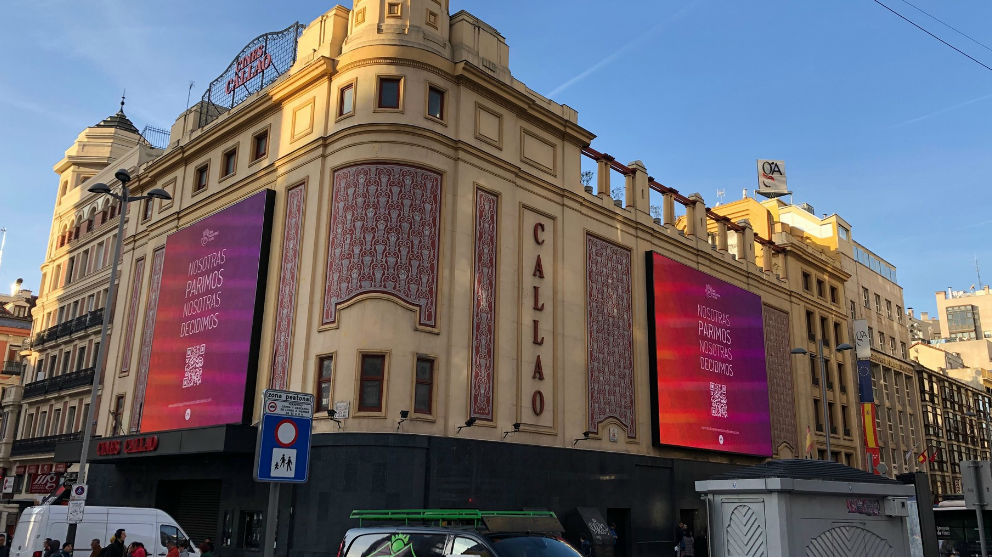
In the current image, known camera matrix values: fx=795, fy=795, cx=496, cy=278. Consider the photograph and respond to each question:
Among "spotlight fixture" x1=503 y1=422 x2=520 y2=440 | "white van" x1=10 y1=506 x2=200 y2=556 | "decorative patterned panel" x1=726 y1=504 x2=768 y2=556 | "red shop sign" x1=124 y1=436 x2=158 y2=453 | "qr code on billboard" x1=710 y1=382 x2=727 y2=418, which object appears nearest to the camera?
"decorative patterned panel" x1=726 y1=504 x2=768 y2=556

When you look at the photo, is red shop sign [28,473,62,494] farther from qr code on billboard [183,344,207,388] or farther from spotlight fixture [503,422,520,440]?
spotlight fixture [503,422,520,440]

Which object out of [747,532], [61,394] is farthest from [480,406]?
[61,394]

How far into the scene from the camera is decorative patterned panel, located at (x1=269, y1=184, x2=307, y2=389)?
94.4 feet

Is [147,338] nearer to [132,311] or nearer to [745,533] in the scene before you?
[132,311]

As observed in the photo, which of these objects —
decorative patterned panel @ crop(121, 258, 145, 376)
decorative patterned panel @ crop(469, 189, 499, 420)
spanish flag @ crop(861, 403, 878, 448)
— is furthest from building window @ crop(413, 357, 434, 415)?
spanish flag @ crop(861, 403, 878, 448)

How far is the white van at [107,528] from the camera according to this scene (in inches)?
857

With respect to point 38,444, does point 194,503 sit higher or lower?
lower

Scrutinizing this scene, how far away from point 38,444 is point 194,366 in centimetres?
2181

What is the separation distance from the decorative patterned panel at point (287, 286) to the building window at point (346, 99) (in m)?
3.26

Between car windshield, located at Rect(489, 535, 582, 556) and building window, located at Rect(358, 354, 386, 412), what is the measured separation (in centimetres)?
1252

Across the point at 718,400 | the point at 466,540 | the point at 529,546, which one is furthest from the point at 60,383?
the point at 466,540

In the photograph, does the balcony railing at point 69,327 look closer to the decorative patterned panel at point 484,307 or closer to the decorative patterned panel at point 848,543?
the decorative patterned panel at point 484,307

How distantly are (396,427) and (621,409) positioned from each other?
12.3 metres

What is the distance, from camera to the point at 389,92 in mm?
29312
